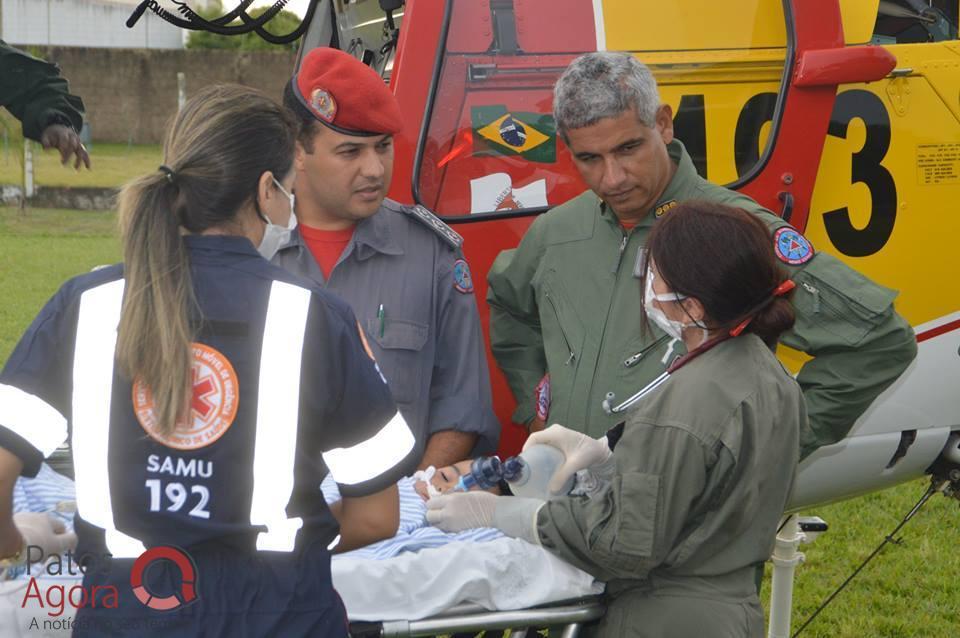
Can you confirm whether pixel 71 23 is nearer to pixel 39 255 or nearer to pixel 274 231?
pixel 39 255

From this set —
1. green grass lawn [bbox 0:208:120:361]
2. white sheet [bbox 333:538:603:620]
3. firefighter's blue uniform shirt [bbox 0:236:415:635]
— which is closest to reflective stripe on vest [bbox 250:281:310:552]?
firefighter's blue uniform shirt [bbox 0:236:415:635]

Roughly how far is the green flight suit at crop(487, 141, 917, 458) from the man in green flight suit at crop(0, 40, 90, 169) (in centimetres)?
178

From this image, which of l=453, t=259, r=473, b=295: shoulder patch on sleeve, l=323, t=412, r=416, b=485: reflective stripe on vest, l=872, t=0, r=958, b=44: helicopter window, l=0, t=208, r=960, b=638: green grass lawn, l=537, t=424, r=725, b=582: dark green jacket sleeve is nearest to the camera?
l=323, t=412, r=416, b=485: reflective stripe on vest

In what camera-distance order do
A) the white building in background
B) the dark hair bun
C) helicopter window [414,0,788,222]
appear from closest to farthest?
the dark hair bun < helicopter window [414,0,788,222] < the white building in background

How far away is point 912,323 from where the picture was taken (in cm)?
353

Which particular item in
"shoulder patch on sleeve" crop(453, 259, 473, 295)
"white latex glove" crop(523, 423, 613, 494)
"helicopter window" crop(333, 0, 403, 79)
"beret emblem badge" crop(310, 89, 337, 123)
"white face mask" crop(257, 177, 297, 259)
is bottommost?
"white latex glove" crop(523, 423, 613, 494)

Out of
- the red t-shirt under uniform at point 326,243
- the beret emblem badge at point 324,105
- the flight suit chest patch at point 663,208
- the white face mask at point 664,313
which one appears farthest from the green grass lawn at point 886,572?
the beret emblem badge at point 324,105

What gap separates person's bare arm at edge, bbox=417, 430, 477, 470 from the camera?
291cm

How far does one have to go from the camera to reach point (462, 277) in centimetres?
305

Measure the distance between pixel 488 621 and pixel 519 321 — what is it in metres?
1.09

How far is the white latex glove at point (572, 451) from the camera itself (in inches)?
97.3

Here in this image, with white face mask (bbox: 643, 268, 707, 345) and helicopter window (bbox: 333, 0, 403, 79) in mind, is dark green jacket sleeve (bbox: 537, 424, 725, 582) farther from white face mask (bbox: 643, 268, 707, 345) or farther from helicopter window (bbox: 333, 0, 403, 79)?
helicopter window (bbox: 333, 0, 403, 79)

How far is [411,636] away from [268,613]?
1.38 feet

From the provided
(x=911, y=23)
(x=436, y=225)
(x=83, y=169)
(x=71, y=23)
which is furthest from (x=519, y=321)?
(x=71, y=23)
